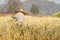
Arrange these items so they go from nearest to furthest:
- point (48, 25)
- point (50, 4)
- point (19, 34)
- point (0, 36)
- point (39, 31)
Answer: point (0, 36), point (19, 34), point (39, 31), point (48, 25), point (50, 4)

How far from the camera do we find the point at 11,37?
655cm

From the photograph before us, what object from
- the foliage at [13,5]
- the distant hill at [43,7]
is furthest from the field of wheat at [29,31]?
the distant hill at [43,7]

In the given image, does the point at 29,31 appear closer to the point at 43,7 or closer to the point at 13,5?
the point at 13,5

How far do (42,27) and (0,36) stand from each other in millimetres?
1735

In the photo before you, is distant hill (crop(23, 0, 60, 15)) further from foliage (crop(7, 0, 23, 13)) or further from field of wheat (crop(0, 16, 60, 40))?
field of wheat (crop(0, 16, 60, 40))

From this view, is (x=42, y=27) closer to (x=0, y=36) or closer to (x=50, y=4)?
A: (x=0, y=36)

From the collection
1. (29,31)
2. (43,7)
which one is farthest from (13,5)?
(43,7)

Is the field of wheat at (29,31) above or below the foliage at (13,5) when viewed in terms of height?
below

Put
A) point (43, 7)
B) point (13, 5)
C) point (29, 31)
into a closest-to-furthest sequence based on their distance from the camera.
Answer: point (29, 31) < point (13, 5) < point (43, 7)

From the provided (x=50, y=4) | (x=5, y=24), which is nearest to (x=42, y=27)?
(x=5, y=24)

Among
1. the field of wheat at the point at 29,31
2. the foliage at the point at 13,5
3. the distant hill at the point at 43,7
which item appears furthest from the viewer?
the distant hill at the point at 43,7

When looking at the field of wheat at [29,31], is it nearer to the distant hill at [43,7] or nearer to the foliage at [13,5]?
the foliage at [13,5]

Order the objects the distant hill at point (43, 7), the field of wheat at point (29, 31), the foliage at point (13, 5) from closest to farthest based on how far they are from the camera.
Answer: the field of wheat at point (29, 31), the foliage at point (13, 5), the distant hill at point (43, 7)

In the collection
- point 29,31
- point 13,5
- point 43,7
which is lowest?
point 43,7
